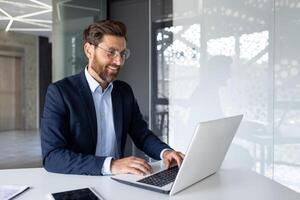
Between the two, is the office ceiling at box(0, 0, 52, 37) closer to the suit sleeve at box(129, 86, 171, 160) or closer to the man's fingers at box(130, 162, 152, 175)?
the suit sleeve at box(129, 86, 171, 160)

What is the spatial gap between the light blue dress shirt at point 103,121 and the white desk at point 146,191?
1.15 ft

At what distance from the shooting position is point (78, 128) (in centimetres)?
164

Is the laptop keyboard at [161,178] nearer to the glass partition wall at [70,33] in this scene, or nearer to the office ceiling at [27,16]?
the glass partition wall at [70,33]

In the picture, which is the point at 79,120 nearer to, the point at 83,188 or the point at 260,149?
the point at 83,188

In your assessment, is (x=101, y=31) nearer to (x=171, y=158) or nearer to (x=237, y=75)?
(x=171, y=158)

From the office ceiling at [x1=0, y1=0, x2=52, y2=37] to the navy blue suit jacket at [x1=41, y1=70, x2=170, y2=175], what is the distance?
5.18m

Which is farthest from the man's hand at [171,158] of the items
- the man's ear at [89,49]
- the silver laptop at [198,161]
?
the man's ear at [89,49]

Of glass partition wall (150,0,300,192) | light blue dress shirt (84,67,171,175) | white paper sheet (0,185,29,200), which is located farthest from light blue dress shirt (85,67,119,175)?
glass partition wall (150,0,300,192)

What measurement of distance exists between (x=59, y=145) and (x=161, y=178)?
0.50 m

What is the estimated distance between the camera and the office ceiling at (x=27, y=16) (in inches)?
268

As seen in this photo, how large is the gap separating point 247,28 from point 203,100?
0.85 metres

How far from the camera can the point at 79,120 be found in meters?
1.65

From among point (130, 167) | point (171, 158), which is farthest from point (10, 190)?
point (171, 158)

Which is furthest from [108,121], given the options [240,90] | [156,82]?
[156,82]
